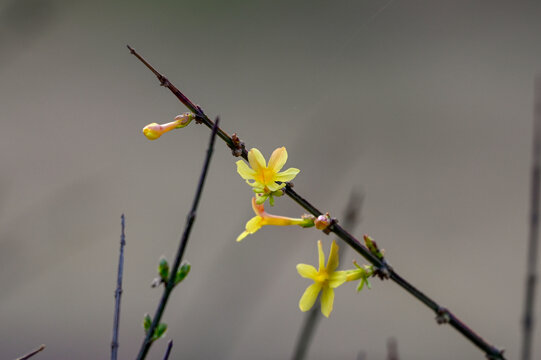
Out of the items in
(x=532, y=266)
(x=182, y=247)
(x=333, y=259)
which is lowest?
(x=182, y=247)

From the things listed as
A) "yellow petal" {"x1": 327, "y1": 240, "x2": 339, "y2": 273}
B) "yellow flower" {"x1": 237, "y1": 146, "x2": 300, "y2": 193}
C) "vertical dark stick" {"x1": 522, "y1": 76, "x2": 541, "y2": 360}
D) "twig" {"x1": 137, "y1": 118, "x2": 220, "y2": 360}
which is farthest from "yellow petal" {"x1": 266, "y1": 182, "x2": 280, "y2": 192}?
"vertical dark stick" {"x1": 522, "y1": 76, "x2": 541, "y2": 360}

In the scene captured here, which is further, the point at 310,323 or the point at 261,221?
the point at 261,221

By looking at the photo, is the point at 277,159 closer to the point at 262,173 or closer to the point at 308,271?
the point at 262,173

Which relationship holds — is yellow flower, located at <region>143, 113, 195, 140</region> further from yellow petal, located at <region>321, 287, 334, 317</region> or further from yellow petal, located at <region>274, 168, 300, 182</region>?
yellow petal, located at <region>321, 287, 334, 317</region>

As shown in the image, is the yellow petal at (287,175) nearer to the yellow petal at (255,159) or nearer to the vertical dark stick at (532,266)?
the yellow petal at (255,159)

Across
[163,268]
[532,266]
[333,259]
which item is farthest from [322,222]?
[532,266]

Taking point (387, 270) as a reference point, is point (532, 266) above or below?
→ above

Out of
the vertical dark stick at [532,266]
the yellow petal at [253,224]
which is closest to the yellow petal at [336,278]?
the yellow petal at [253,224]
